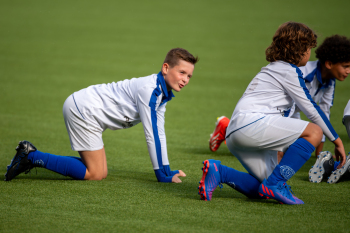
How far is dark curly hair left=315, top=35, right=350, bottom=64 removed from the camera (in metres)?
2.87

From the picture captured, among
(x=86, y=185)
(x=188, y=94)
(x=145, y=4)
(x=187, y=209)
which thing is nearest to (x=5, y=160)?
(x=86, y=185)

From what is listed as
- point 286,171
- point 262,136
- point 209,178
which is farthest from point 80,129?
point 286,171

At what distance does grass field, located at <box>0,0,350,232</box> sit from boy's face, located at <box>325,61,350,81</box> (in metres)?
0.74

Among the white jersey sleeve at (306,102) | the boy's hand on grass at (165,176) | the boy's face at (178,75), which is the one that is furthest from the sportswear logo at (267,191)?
the boy's face at (178,75)

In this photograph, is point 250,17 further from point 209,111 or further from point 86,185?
point 86,185

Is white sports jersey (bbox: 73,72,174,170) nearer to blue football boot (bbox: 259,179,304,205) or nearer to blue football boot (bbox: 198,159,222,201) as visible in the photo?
blue football boot (bbox: 198,159,222,201)

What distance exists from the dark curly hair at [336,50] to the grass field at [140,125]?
851mm

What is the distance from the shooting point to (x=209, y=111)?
18.1 feet

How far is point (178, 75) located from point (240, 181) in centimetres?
79

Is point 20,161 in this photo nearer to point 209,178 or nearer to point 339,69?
point 209,178

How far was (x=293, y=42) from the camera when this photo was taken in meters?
2.19

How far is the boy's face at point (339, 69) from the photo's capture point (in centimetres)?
291

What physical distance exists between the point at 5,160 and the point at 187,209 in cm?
181

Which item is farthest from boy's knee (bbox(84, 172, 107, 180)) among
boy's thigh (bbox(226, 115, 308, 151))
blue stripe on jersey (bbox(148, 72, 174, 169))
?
boy's thigh (bbox(226, 115, 308, 151))
